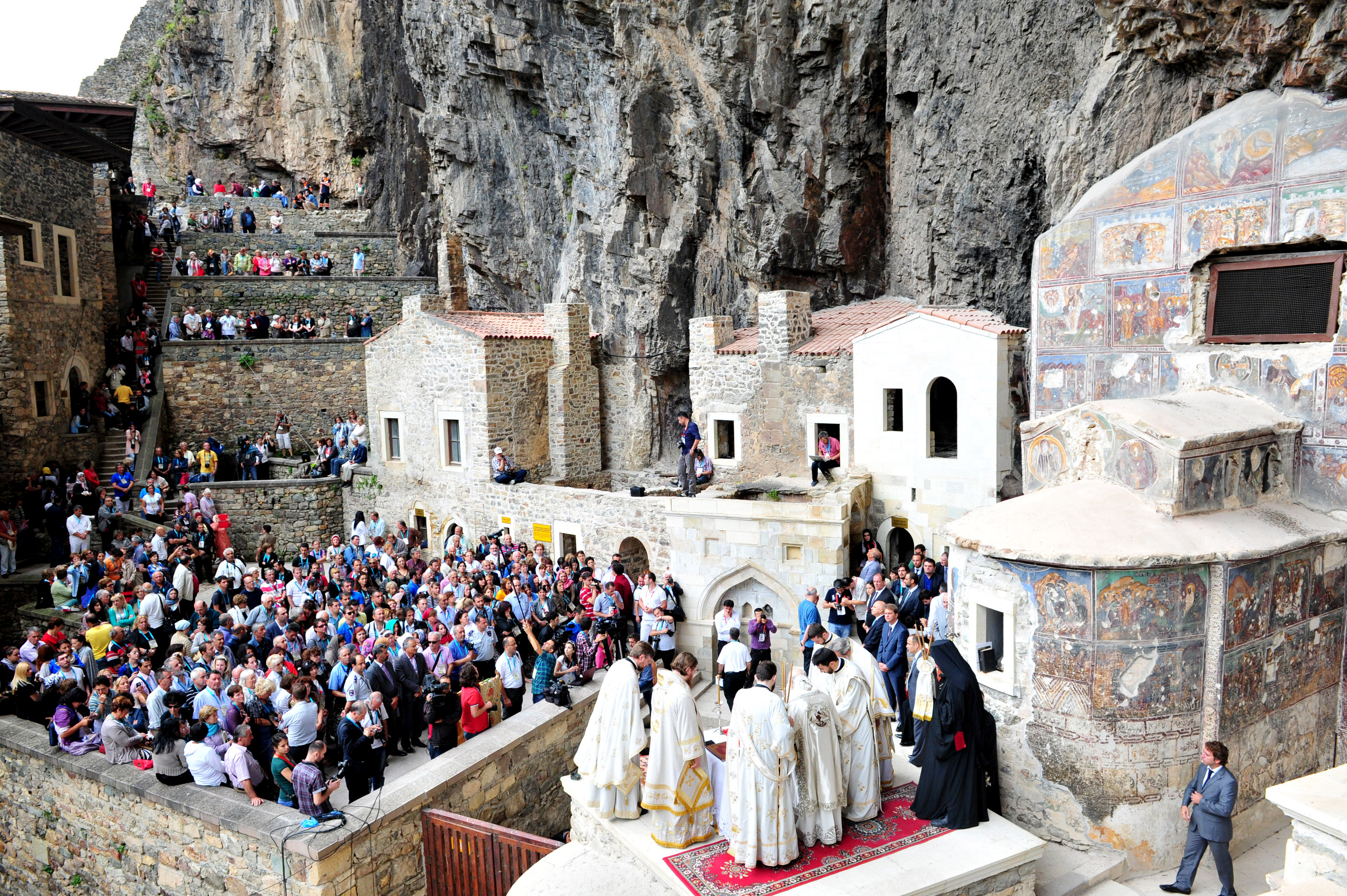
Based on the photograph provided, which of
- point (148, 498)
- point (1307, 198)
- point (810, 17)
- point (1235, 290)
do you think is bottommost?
point (148, 498)

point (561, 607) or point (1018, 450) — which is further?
point (1018, 450)

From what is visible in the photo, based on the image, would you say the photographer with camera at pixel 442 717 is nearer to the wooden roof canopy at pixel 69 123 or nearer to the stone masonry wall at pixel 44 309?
the stone masonry wall at pixel 44 309

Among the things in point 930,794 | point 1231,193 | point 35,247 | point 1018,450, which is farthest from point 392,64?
point 930,794

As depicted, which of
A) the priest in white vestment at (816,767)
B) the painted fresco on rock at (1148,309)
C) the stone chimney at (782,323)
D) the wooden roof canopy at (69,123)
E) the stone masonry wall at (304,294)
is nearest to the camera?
the priest in white vestment at (816,767)

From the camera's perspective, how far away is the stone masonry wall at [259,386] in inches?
913

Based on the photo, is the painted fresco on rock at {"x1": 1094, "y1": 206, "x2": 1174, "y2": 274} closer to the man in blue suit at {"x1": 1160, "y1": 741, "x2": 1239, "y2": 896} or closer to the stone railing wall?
the man in blue suit at {"x1": 1160, "y1": 741, "x2": 1239, "y2": 896}

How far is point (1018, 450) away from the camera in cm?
1471

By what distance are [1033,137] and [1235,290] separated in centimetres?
595

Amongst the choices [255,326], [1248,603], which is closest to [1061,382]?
[1248,603]

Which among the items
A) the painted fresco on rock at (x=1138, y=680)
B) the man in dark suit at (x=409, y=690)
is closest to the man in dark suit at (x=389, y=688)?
the man in dark suit at (x=409, y=690)

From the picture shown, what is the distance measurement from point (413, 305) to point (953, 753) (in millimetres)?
16446

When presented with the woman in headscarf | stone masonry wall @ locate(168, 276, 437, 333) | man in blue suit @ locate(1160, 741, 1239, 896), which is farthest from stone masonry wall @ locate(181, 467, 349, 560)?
man in blue suit @ locate(1160, 741, 1239, 896)

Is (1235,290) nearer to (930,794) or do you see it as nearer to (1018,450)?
(1018,450)

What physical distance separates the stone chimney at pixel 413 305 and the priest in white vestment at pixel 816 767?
1559cm
